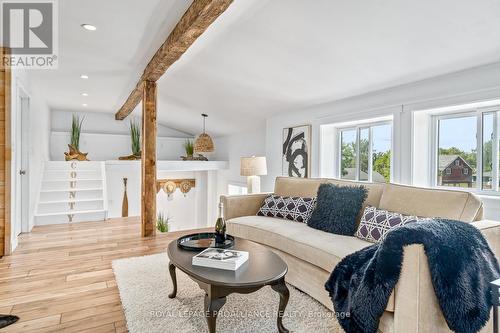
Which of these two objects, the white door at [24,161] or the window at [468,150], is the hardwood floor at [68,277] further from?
the window at [468,150]

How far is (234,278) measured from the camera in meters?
1.74

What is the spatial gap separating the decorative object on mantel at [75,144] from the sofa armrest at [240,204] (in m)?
4.71

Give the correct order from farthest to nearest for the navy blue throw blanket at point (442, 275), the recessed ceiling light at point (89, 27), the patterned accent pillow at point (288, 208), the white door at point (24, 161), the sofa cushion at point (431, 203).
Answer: the white door at point (24, 161) → the patterned accent pillow at point (288, 208) → the recessed ceiling light at point (89, 27) → the sofa cushion at point (431, 203) → the navy blue throw blanket at point (442, 275)

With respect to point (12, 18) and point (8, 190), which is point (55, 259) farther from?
point (12, 18)

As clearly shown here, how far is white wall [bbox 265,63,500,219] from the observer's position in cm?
267

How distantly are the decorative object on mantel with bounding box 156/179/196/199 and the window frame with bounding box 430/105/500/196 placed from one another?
6903 mm

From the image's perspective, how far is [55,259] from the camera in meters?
3.38

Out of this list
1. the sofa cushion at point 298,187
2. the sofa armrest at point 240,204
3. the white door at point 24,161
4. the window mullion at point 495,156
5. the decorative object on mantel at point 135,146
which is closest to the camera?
the window mullion at point 495,156

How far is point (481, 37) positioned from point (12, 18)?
4.16 m

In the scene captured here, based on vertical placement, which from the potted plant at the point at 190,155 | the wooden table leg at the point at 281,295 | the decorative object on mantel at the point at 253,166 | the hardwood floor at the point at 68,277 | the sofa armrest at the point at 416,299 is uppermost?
the potted plant at the point at 190,155

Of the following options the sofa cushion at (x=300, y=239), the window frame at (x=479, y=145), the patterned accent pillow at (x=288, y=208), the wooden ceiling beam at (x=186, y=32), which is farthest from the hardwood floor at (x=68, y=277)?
the window frame at (x=479, y=145)

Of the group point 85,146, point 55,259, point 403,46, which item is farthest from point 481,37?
point 85,146

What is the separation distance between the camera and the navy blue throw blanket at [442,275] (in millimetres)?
1501

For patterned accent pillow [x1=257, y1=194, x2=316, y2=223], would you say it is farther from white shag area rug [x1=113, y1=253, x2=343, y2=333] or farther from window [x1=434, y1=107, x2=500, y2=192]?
window [x1=434, y1=107, x2=500, y2=192]
